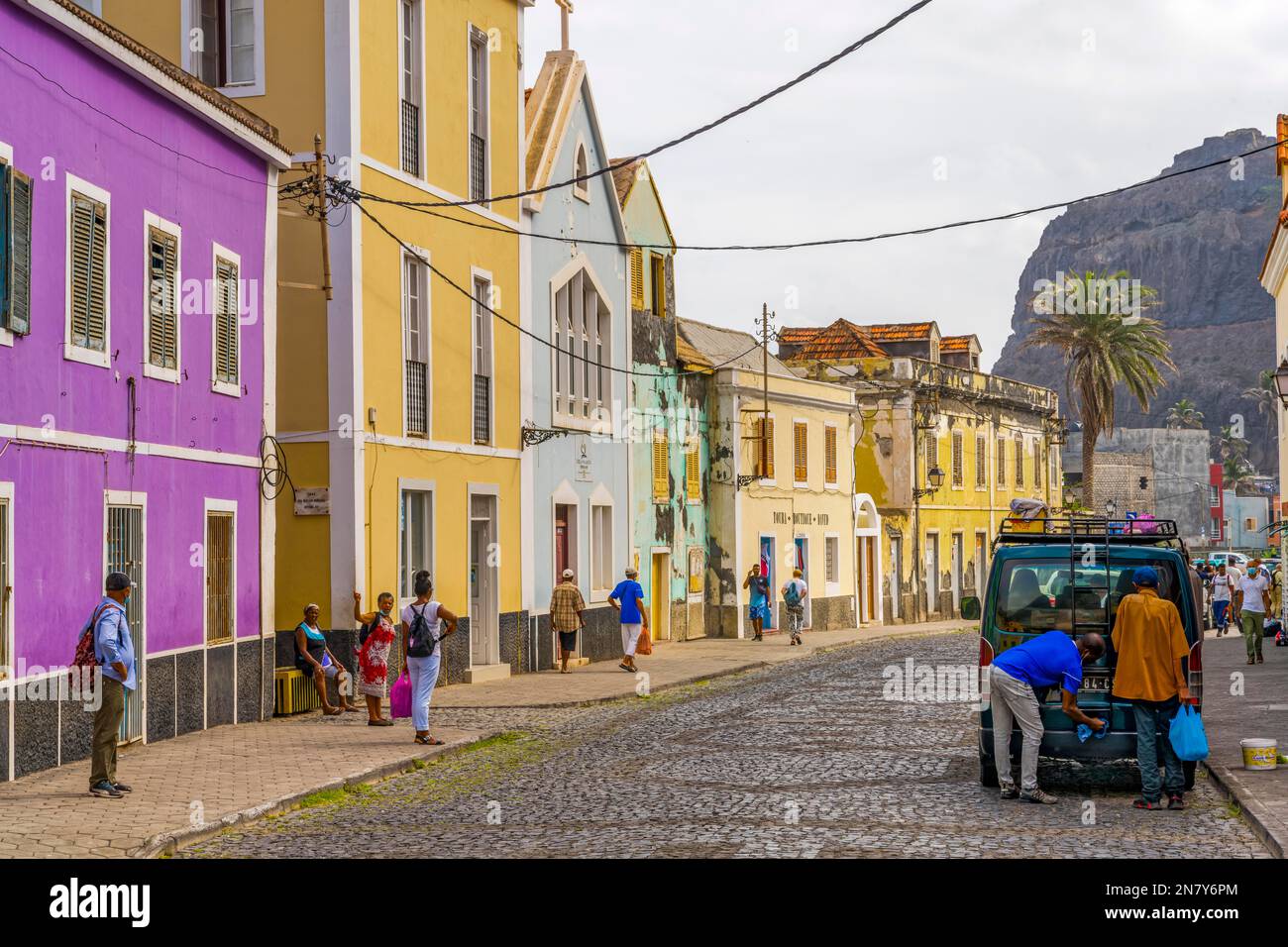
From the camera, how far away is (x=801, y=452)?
44.1m

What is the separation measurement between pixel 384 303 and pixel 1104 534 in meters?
11.7

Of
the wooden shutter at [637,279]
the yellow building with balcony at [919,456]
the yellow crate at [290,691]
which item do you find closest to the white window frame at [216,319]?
the yellow crate at [290,691]

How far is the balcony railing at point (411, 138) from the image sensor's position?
23328 millimetres

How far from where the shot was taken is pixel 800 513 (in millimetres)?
43844

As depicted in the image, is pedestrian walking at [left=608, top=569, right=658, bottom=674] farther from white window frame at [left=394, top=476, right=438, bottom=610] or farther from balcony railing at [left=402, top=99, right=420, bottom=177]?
balcony railing at [left=402, top=99, right=420, bottom=177]

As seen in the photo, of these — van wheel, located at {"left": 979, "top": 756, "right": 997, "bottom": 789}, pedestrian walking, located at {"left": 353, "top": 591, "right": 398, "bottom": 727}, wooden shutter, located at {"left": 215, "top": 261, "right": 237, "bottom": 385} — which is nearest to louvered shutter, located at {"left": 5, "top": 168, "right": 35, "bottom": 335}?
wooden shutter, located at {"left": 215, "top": 261, "right": 237, "bottom": 385}

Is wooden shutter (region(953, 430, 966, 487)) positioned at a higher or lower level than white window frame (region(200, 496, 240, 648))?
higher

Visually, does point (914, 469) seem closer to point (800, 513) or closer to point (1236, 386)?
point (800, 513)

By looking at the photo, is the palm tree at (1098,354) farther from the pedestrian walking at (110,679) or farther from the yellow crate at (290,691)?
the pedestrian walking at (110,679)

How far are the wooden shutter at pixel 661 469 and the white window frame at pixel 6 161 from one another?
77.7 feet

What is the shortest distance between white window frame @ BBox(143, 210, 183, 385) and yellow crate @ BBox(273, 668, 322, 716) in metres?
4.32

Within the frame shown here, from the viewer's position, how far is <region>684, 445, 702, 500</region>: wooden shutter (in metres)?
38.6

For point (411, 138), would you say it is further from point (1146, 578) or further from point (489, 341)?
point (1146, 578)

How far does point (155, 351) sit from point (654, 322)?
66.8 feet
